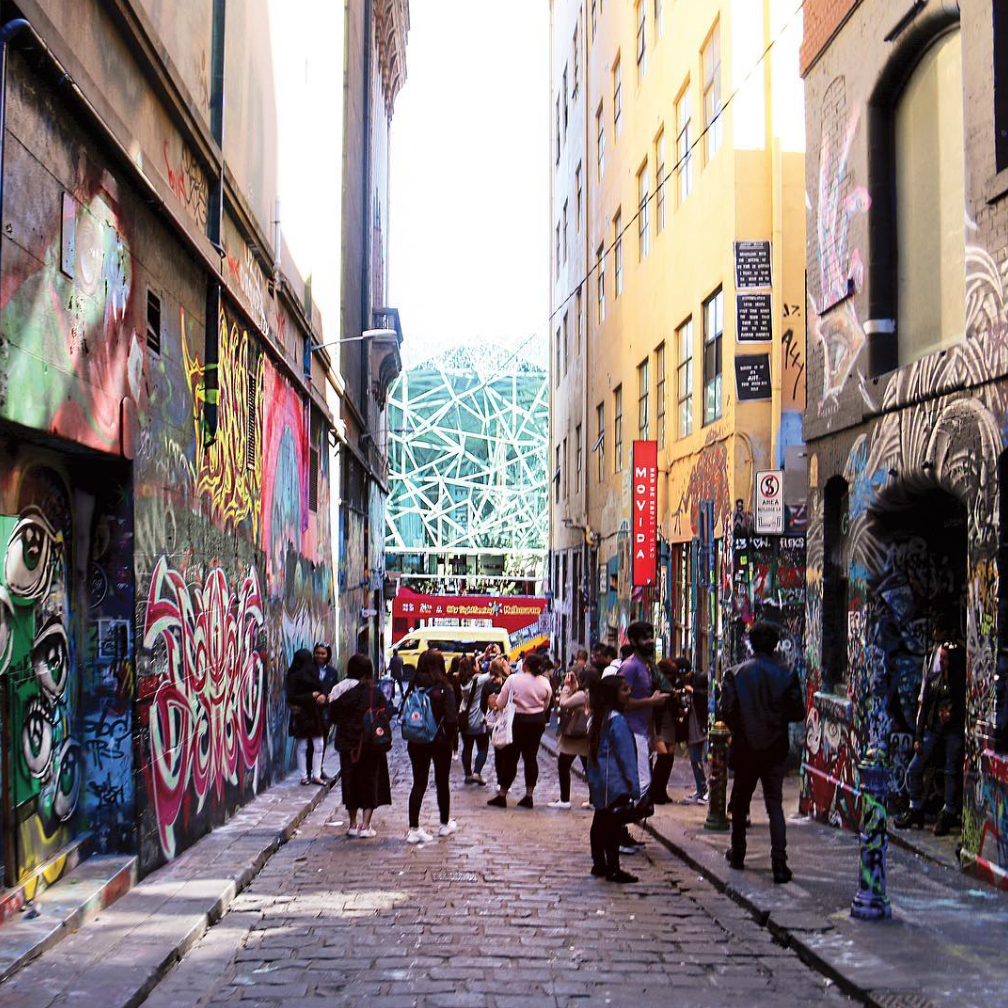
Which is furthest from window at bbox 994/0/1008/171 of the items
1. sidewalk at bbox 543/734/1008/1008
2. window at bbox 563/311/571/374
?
window at bbox 563/311/571/374

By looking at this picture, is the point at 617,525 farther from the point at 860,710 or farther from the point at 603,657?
the point at 860,710

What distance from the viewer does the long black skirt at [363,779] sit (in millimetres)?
10961

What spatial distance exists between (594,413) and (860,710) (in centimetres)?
2059

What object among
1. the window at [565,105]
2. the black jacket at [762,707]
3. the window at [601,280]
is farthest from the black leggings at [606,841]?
the window at [565,105]

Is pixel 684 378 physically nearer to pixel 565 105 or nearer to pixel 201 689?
pixel 201 689

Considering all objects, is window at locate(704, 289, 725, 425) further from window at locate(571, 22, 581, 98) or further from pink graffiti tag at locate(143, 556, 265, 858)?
window at locate(571, 22, 581, 98)

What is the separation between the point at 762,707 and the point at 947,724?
5.77 feet

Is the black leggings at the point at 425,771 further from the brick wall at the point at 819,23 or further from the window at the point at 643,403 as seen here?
the window at the point at 643,403

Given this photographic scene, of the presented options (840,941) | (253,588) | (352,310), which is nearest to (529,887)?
(840,941)

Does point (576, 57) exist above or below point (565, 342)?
above

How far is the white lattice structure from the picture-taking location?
80.0 meters

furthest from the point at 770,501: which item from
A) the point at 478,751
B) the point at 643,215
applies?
the point at 643,215

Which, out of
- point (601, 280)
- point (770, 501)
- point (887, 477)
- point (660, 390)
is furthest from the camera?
point (601, 280)

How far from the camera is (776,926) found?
7.45 metres
